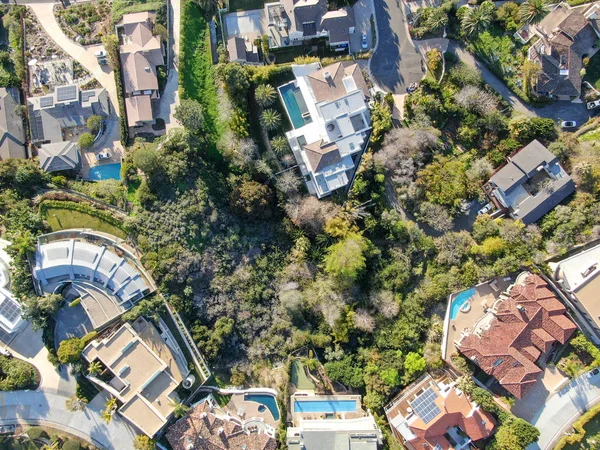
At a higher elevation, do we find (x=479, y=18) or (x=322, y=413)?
(x=479, y=18)

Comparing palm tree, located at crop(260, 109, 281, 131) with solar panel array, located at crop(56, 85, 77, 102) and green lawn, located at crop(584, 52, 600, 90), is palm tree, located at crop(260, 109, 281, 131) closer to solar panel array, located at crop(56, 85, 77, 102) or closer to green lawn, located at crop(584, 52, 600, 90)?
solar panel array, located at crop(56, 85, 77, 102)

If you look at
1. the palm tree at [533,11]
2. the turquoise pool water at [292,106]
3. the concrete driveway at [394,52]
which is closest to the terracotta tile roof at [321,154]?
the turquoise pool water at [292,106]

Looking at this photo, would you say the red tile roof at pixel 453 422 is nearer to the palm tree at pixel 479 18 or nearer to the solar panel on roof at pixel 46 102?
the palm tree at pixel 479 18

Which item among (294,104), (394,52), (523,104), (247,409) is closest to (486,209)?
(523,104)

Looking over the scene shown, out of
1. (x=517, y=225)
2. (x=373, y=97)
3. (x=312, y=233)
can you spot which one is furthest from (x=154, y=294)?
(x=517, y=225)

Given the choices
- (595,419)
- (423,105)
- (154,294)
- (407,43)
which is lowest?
(595,419)

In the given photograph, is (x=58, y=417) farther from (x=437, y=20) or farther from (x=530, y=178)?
(x=437, y=20)

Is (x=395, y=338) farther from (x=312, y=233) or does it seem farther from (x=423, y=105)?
(x=423, y=105)
